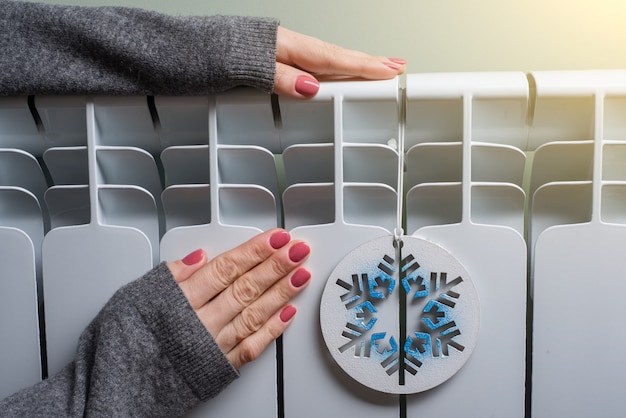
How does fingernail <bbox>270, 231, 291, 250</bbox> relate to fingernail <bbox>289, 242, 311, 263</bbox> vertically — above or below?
above

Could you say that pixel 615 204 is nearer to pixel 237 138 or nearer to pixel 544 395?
pixel 544 395

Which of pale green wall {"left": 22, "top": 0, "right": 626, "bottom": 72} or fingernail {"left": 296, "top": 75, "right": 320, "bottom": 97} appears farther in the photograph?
pale green wall {"left": 22, "top": 0, "right": 626, "bottom": 72}

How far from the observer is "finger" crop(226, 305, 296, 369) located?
2.26ft

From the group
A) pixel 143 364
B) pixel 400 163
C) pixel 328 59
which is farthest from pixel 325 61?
pixel 143 364

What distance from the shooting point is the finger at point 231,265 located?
681 millimetres

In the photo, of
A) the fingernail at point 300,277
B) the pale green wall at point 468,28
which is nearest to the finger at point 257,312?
the fingernail at point 300,277

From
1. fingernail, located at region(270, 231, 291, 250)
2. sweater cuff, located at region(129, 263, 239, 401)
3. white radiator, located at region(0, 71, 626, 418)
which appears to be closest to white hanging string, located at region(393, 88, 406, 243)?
white radiator, located at region(0, 71, 626, 418)

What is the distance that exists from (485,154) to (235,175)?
251 millimetres

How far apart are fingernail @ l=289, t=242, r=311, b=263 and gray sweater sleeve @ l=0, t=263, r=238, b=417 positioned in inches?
4.3

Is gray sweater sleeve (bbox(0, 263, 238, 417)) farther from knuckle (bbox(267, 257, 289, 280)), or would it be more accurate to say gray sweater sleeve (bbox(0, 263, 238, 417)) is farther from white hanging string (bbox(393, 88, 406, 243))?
white hanging string (bbox(393, 88, 406, 243))

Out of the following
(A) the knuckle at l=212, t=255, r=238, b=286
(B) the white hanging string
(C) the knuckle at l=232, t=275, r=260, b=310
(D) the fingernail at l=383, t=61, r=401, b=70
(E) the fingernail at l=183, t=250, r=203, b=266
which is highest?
(D) the fingernail at l=383, t=61, r=401, b=70

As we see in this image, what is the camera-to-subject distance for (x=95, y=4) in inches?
38.6

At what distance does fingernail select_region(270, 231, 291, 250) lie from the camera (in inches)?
26.9

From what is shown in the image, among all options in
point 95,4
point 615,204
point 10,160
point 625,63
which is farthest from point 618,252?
point 95,4
